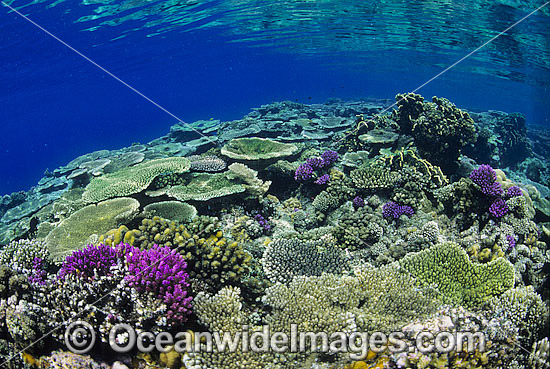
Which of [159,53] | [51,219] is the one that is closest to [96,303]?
[51,219]

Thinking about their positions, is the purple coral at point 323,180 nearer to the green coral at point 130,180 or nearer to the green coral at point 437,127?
the green coral at point 130,180

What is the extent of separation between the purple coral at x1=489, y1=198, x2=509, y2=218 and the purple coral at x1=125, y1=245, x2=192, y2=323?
6270mm

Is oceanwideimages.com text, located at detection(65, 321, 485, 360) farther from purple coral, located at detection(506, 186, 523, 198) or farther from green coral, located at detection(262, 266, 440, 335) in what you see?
purple coral, located at detection(506, 186, 523, 198)

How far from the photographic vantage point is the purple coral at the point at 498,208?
237 inches

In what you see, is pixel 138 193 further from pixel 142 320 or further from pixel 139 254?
pixel 142 320

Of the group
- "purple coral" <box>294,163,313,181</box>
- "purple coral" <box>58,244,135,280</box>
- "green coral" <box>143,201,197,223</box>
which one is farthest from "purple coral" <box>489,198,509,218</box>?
"purple coral" <box>58,244,135,280</box>

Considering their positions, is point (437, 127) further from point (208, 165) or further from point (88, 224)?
point (88, 224)

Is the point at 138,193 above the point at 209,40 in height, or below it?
below

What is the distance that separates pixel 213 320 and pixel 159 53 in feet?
158

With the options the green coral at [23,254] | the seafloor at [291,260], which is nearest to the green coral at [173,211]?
the seafloor at [291,260]

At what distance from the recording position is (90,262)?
Result: 3.71 meters

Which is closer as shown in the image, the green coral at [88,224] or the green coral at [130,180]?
the green coral at [88,224]

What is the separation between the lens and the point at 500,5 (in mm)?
18297

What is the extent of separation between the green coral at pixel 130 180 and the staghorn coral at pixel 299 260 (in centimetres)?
352
